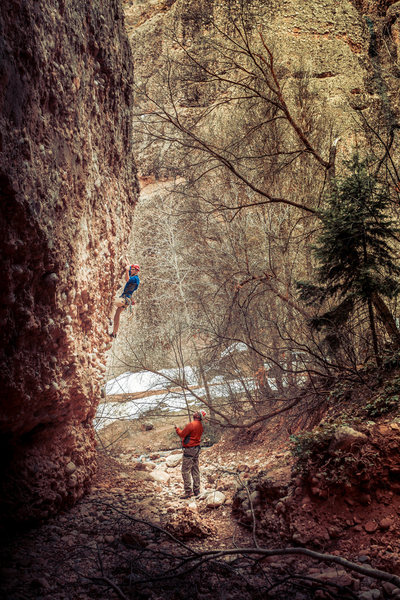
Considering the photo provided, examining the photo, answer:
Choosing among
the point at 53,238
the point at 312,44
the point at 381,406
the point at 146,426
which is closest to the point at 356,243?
the point at 381,406

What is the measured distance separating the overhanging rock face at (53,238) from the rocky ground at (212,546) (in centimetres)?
53

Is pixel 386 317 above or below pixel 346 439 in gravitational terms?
above

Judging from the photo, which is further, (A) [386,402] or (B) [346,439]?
(A) [386,402]

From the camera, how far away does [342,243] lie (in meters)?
6.02

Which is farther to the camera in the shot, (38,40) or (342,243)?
(342,243)

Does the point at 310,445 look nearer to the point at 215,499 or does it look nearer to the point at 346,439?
the point at 346,439

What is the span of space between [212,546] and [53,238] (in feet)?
12.2

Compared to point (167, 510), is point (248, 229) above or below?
above

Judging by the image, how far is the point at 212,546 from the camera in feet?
13.9

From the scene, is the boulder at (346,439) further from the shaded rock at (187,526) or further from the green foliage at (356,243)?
the green foliage at (356,243)

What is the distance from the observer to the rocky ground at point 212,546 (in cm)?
273

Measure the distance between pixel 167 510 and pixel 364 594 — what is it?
125 inches


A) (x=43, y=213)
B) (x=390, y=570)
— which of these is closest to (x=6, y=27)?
(x=43, y=213)

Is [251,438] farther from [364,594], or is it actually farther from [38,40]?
[38,40]
